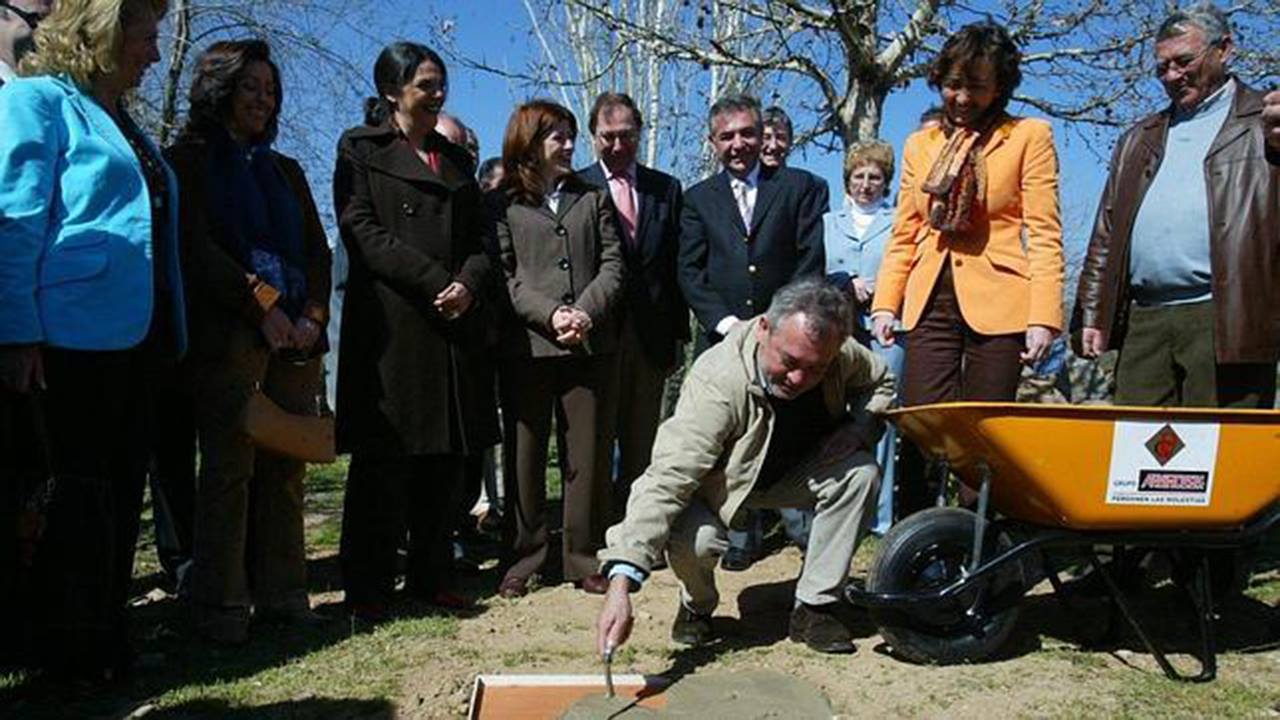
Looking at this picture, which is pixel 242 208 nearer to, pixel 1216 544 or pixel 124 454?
pixel 124 454

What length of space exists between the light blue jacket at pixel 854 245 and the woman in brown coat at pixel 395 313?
1.85m

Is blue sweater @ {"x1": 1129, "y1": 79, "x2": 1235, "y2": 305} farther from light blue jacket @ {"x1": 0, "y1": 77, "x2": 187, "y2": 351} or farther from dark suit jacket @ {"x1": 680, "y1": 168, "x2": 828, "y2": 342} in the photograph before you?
light blue jacket @ {"x1": 0, "y1": 77, "x2": 187, "y2": 351}

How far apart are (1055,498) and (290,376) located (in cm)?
245

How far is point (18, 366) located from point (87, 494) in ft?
1.31

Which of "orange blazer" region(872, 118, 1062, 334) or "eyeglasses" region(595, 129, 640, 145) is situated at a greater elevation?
"eyeglasses" region(595, 129, 640, 145)

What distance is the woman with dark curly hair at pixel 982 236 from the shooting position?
379 cm

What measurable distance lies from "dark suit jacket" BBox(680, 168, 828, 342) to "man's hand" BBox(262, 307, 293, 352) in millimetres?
1666

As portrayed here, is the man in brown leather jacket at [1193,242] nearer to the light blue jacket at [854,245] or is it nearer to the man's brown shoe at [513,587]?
the light blue jacket at [854,245]

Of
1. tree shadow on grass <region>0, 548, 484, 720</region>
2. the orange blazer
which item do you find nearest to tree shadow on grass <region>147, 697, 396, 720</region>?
tree shadow on grass <region>0, 548, 484, 720</region>

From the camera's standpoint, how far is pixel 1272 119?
3.56 metres

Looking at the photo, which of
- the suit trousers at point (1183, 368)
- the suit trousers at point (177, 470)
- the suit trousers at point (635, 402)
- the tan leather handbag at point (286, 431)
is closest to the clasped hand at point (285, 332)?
the tan leather handbag at point (286, 431)

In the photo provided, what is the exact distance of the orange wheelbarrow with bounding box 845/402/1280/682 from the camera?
3184 millimetres

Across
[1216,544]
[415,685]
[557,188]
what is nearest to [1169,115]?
[1216,544]

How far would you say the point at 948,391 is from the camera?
3973 mm
